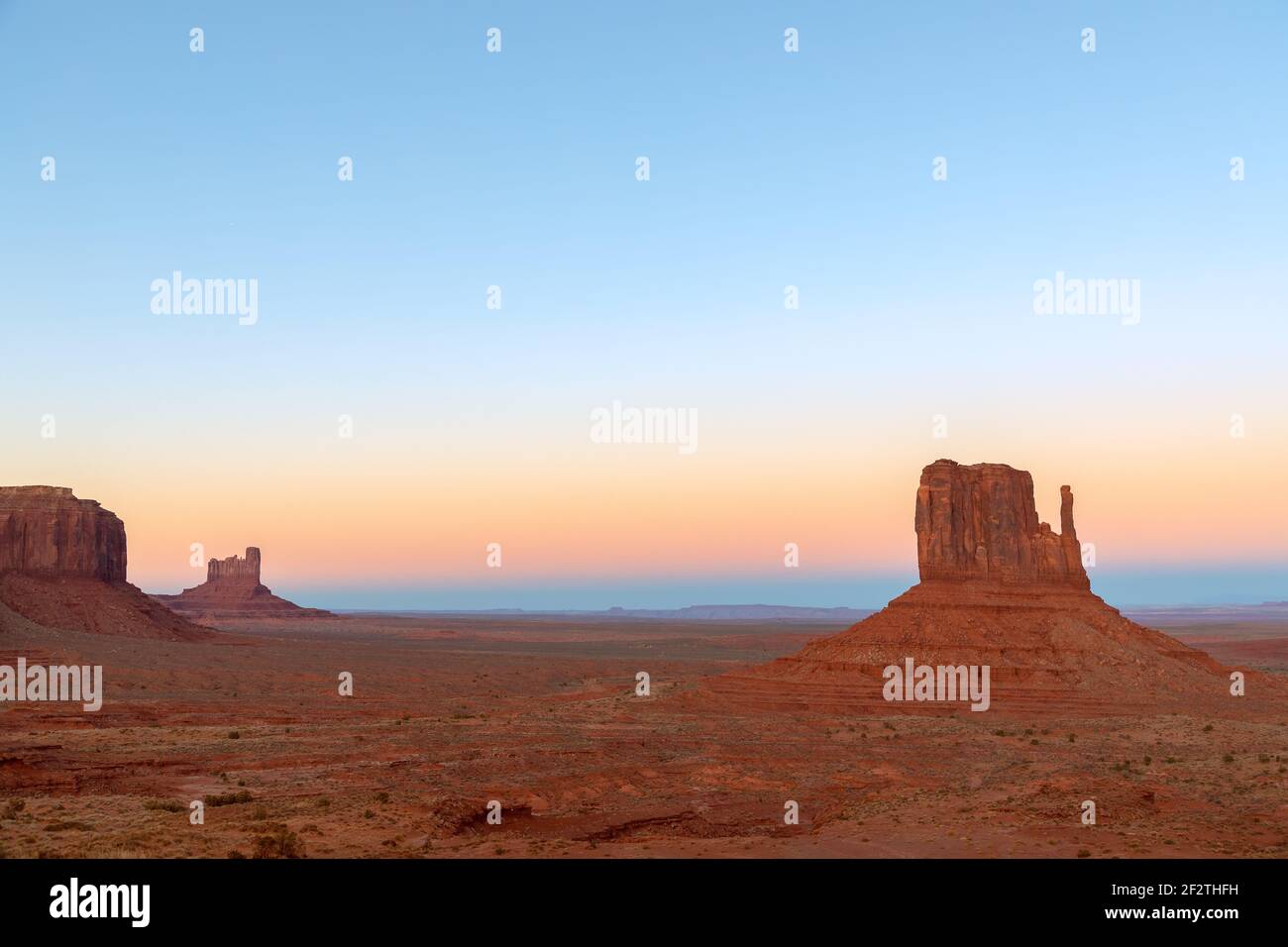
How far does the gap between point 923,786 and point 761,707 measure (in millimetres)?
26563

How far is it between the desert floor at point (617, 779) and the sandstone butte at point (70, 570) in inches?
1833

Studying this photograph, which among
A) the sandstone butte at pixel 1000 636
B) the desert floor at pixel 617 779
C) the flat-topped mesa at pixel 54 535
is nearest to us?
the desert floor at pixel 617 779

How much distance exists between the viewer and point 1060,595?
6944 cm

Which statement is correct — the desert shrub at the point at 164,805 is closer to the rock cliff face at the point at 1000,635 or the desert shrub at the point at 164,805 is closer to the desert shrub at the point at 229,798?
the desert shrub at the point at 229,798

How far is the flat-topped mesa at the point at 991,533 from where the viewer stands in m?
71.4

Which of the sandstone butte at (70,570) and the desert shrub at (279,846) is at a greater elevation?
the sandstone butte at (70,570)

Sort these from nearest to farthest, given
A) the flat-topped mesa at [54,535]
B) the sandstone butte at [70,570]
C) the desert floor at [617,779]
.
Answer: the desert floor at [617,779] < the sandstone butte at [70,570] < the flat-topped mesa at [54,535]

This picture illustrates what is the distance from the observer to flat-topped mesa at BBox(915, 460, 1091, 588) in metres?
71.4

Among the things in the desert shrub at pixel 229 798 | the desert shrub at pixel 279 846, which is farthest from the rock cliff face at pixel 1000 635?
the desert shrub at pixel 279 846

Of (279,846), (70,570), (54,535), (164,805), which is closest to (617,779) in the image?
(164,805)

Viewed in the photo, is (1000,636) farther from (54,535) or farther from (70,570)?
(54,535)

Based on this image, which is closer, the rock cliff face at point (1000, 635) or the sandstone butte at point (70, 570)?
the rock cliff face at point (1000, 635)
